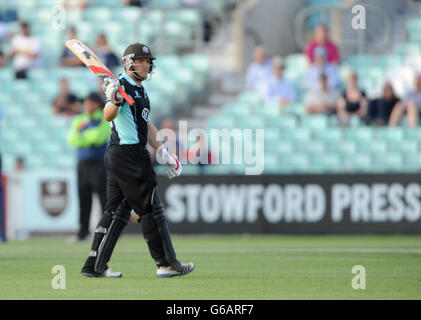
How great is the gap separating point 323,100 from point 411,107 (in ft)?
5.06

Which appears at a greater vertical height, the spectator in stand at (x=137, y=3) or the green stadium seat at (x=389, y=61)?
the spectator in stand at (x=137, y=3)

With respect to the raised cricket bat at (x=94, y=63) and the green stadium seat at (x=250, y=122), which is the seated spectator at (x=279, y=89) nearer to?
the green stadium seat at (x=250, y=122)

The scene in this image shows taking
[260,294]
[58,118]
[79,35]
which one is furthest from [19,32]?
[260,294]

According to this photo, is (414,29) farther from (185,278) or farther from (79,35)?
(185,278)

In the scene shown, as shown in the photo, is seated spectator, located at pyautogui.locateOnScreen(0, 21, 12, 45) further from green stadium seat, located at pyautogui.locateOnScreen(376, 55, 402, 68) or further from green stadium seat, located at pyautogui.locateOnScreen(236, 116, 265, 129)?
green stadium seat, located at pyautogui.locateOnScreen(376, 55, 402, 68)

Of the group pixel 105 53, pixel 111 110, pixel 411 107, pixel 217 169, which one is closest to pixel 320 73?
pixel 411 107

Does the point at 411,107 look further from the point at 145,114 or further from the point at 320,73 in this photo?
the point at 145,114

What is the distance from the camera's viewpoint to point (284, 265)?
10.2 m

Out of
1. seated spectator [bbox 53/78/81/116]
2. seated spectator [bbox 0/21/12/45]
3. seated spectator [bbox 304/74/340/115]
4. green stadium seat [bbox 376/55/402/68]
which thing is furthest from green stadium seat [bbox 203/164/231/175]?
seated spectator [bbox 0/21/12/45]

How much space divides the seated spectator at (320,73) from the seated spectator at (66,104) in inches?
172

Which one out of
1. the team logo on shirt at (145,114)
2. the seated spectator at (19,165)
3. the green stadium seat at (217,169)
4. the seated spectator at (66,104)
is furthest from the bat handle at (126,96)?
the seated spectator at (66,104)

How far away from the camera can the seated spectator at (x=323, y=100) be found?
1694cm

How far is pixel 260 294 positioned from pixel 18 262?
392cm

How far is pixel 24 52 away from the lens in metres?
19.4
